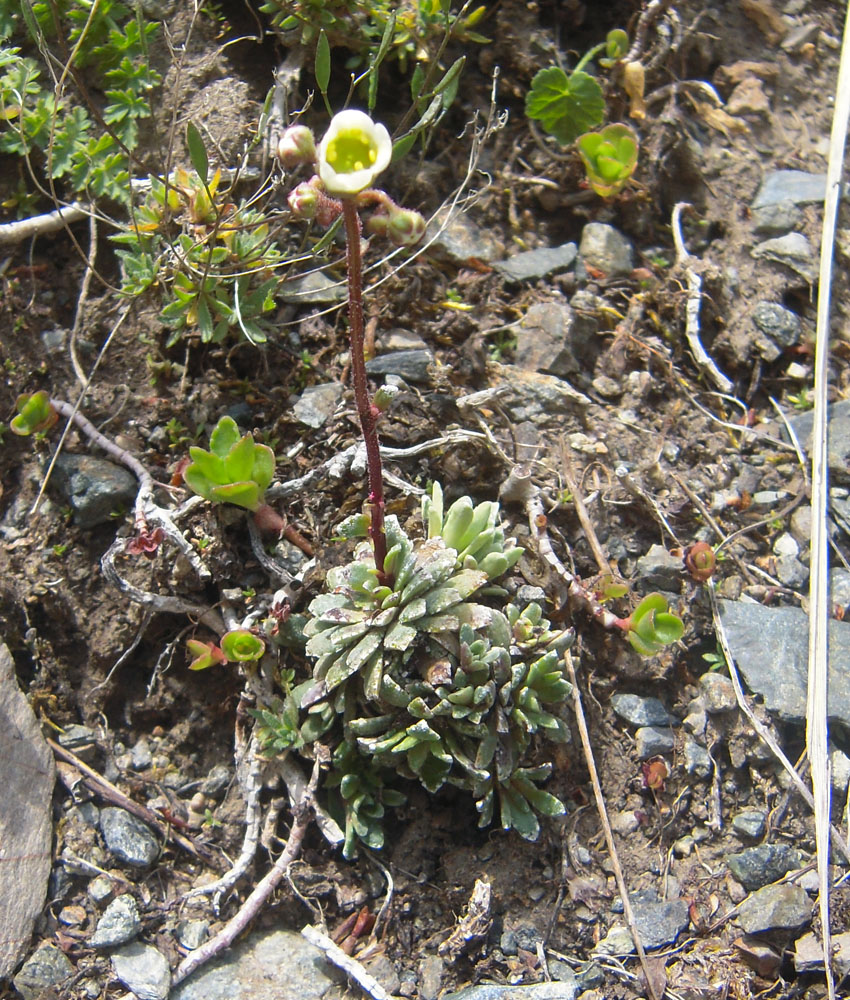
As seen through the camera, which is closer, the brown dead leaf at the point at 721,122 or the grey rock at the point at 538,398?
the grey rock at the point at 538,398

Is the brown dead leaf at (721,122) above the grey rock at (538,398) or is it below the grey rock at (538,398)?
above

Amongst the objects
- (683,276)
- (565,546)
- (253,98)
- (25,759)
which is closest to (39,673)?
(25,759)

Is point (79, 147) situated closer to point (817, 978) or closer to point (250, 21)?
point (250, 21)

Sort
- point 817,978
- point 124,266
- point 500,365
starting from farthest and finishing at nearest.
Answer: point 500,365, point 124,266, point 817,978

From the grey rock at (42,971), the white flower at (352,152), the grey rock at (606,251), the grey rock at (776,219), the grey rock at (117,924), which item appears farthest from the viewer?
the grey rock at (776,219)

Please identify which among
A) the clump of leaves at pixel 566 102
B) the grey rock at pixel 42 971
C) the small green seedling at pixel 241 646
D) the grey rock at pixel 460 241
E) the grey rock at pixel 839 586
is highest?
the clump of leaves at pixel 566 102

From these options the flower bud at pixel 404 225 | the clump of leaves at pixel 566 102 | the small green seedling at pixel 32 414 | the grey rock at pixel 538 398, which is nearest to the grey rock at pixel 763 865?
the grey rock at pixel 538 398

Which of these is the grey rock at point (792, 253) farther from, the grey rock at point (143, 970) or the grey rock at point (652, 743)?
the grey rock at point (143, 970)
